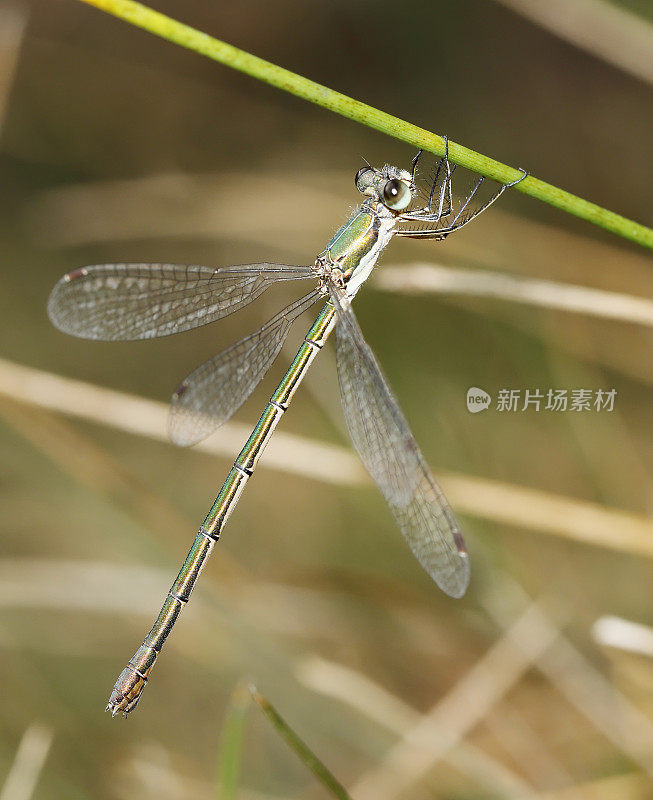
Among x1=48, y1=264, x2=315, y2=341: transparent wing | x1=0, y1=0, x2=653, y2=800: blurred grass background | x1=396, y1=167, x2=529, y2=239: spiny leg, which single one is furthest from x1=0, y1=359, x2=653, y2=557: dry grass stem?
x1=396, y1=167, x2=529, y2=239: spiny leg

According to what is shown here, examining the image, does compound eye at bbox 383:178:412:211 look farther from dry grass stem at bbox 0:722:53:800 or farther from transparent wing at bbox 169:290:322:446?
dry grass stem at bbox 0:722:53:800

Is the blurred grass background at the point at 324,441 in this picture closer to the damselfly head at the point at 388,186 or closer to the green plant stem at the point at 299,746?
the damselfly head at the point at 388,186

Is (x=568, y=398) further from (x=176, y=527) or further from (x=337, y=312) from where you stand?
(x=176, y=527)

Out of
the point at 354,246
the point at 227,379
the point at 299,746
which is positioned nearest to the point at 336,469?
the point at 227,379

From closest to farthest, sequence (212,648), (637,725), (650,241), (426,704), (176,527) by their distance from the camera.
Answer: (650,241), (637,725), (176,527), (212,648), (426,704)

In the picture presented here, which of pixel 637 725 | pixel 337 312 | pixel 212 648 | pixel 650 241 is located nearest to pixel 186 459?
pixel 212 648
